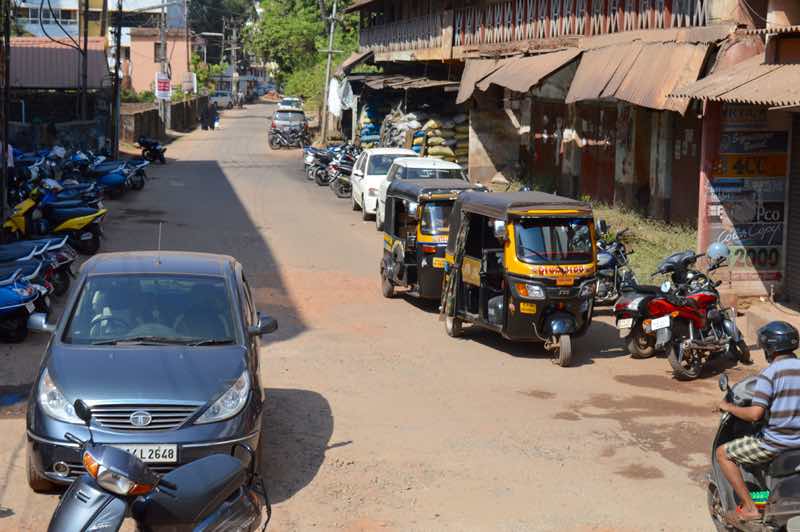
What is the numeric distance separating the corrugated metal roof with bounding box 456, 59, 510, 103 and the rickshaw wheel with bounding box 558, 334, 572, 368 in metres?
15.9

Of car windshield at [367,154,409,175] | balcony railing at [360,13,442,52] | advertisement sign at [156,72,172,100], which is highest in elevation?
balcony railing at [360,13,442,52]

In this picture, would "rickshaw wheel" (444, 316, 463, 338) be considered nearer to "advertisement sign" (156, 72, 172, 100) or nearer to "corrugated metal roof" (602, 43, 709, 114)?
"corrugated metal roof" (602, 43, 709, 114)

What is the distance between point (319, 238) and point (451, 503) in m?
15.3

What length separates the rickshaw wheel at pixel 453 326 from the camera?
46.8ft

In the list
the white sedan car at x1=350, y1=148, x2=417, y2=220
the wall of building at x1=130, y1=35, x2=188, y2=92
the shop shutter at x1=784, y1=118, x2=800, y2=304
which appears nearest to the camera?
the shop shutter at x1=784, y1=118, x2=800, y2=304

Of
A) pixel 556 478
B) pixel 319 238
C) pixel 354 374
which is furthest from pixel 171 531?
pixel 319 238

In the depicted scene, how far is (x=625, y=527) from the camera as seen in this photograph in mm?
7715

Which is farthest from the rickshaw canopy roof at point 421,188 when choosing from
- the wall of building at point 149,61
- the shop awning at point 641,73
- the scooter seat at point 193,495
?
the wall of building at point 149,61

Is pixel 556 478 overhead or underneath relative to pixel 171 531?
underneath

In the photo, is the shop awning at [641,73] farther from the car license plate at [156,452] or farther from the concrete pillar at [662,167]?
the car license plate at [156,452]

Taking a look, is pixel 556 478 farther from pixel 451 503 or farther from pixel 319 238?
pixel 319 238

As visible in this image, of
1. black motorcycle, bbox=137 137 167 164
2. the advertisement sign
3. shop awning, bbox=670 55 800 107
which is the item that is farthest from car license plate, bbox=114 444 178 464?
the advertisement sign

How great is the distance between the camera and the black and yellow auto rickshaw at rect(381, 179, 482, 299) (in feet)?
51.6

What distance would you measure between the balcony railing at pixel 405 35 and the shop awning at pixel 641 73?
53.1 ft
